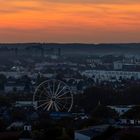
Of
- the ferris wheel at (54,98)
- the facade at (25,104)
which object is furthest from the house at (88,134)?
the facade at (25,104)

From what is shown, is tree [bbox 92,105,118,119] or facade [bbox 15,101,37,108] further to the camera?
facade [bbox 15,101,37,108]

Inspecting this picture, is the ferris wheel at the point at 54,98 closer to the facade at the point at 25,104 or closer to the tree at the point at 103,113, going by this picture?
the facade at the point at 25,104

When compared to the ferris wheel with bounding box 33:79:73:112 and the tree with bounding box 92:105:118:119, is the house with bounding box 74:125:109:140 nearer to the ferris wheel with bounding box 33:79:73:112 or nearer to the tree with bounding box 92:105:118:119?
the tree with bounding box 92:105:118:119

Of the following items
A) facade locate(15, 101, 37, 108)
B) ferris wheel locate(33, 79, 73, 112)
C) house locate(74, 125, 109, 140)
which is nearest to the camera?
house locate(74, 125, 109, 140)

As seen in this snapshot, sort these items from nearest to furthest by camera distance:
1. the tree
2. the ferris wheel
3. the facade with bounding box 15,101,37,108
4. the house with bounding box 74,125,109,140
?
the house with bounding box 74,125,109,140, the tree, the ferris wheel, the facade with bounding box 15,101,37,108

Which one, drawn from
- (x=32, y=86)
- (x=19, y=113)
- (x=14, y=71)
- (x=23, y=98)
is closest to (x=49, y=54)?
(x=14, y=71)

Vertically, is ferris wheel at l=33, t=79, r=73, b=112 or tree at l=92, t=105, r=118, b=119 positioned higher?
ferris wheel at l=33, t=79, r=73, b=112

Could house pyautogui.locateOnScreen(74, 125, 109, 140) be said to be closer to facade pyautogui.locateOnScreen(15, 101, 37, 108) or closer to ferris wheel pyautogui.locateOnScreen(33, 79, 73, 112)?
ferris wheel pyautogui.locateOnScreen(33, 79, 73, 112)

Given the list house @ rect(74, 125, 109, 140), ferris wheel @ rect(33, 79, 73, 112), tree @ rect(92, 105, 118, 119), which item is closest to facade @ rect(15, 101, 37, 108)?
ferris wheel @ rect(33, 79, 73, 112)

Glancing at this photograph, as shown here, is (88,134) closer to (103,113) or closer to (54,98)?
(103,113)
